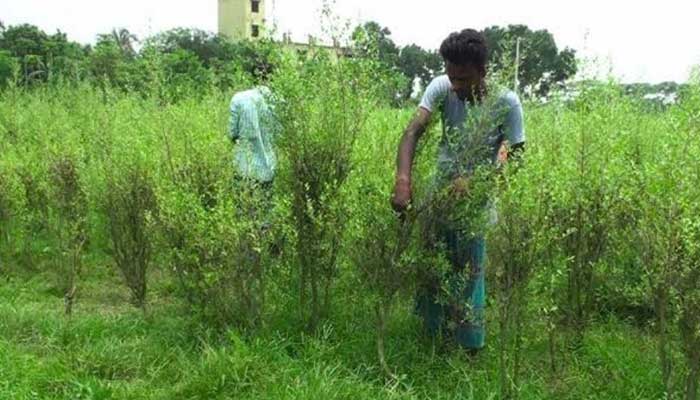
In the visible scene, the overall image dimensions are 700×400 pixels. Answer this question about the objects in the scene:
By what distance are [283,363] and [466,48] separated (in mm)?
1893

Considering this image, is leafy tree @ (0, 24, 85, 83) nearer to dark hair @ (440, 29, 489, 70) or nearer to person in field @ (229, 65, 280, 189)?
person in field @ (229, 65, 280, 189)

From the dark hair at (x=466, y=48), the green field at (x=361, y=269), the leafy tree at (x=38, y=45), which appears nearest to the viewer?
the green field at (x=361, y=269)

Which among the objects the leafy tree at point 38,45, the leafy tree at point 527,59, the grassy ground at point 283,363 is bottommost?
the grassy ground at point 283,363

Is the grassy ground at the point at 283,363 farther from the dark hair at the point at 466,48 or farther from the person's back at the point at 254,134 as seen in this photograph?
the dark hair at the point at 466,48

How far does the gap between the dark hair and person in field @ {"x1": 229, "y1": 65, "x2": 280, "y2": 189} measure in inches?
41.1

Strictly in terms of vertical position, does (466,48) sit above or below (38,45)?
below

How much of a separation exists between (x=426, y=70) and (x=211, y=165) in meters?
12.8

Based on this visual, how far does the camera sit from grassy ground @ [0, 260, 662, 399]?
11.6 ft

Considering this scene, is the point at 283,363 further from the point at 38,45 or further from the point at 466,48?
the point at 38,45

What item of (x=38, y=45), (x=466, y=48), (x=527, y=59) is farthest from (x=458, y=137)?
(x=38, y=45)

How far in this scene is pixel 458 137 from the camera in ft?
11.8

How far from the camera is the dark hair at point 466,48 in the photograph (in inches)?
138


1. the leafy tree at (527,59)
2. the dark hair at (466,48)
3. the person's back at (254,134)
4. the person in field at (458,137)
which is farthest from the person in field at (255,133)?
the leafy tree at (527,59)

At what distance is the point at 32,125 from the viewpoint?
7422mm
